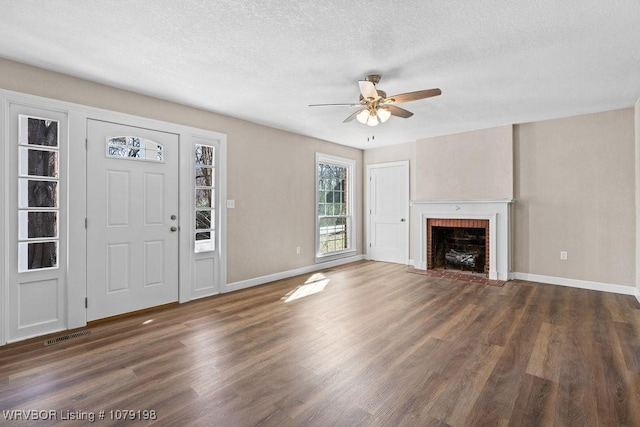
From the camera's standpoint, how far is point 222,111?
4215mm

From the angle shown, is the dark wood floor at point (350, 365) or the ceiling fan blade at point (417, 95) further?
the ceiling fan blade at point (417, 95)

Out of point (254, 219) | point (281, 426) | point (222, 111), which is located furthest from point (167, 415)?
point (222, 111)

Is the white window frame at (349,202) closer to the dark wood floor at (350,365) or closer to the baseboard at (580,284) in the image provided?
the dark wood floor at (350,365)

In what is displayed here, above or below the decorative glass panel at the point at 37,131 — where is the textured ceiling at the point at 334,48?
above

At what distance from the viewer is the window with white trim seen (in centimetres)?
599

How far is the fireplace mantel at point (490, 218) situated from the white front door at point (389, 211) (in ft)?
1.95

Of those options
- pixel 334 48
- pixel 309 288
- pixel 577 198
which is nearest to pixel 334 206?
pixel 309 288

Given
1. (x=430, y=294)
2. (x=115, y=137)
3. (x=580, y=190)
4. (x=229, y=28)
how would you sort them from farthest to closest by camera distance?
(x=580, y=190)
(x=430, y=294)
(x=115, y=137)
(x=229, y=28)

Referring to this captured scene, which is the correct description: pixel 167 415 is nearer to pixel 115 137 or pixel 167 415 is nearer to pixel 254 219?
pixel 115 137

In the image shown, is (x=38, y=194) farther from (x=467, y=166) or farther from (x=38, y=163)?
(x=467, y=166)

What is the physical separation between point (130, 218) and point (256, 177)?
1826 mm

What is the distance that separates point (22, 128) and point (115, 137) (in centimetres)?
73

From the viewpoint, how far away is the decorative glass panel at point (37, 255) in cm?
283

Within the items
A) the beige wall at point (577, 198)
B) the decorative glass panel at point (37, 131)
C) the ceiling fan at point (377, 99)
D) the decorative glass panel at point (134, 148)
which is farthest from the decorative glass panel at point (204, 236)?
the beige wall at point (577, 198)
